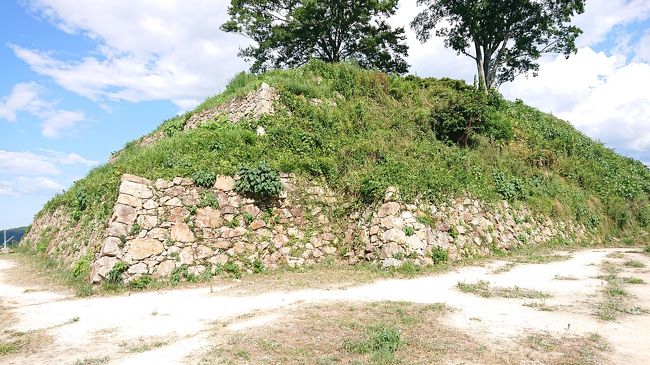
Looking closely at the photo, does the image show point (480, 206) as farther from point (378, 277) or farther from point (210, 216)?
point (210, 216)

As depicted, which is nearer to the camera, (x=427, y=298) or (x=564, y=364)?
(x=564, y=364)

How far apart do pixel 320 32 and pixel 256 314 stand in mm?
25578

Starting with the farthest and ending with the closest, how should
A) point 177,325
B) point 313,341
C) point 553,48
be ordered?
point 553,48, point 177,325, point 313,341

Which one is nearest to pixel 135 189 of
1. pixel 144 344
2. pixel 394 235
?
pixel 144 344

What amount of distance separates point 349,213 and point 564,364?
9.35 meters

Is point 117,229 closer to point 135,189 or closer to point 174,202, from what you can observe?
point 135,189

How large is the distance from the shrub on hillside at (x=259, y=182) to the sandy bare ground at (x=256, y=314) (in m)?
3.34

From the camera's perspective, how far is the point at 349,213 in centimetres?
1411

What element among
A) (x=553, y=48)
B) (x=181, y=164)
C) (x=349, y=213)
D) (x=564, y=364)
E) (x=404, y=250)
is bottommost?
(x=564, y=364)

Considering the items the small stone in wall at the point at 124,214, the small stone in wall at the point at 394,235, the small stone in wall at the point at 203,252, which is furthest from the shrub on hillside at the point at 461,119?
the small stone in wall at the point at 124,214

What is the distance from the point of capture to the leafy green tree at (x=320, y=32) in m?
29.1

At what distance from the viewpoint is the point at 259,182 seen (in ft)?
42.9

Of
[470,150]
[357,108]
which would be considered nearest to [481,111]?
[470,150]

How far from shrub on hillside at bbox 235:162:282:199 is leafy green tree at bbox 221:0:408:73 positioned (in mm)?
18568
